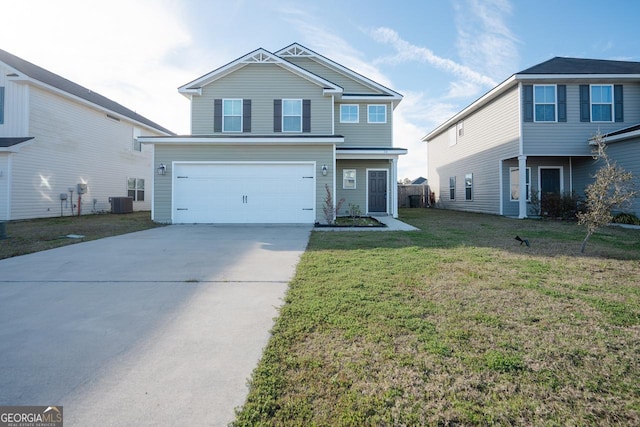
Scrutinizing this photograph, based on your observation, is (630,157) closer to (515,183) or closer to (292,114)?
(515,183)

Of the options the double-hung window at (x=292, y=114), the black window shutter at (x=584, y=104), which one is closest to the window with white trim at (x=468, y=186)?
the black window shutter at (x=584, y=104)

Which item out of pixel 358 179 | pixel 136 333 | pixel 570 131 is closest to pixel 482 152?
pixel 570 131

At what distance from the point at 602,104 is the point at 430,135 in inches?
419

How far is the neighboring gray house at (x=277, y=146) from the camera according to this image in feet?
36.3

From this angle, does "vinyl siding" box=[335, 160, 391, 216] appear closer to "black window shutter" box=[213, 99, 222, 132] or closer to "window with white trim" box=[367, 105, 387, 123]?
"window with white trim" box=[367, 105, 387, 123]

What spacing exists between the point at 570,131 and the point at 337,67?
10408mm

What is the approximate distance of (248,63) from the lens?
41.4 ft

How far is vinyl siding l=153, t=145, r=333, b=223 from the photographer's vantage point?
11047mm

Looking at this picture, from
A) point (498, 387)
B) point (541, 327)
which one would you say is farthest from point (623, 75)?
point (498, 387)

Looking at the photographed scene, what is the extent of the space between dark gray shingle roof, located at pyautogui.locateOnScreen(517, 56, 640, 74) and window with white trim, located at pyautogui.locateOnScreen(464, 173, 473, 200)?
6139mm

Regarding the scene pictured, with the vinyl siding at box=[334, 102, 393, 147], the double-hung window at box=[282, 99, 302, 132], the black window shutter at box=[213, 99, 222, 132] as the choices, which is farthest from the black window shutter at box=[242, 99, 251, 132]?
the vinyl siding at box=[334, 102, 393, 147]

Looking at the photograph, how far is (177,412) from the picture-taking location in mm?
1730

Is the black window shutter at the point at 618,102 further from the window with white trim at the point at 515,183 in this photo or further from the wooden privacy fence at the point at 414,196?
the wooden privacy fence at the point at 414,196

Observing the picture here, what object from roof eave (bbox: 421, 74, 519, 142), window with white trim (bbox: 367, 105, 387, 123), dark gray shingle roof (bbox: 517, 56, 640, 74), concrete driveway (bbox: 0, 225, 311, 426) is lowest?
concrete driveway (bbox: 0, 225, 311, 426)
